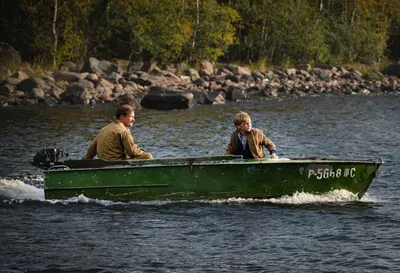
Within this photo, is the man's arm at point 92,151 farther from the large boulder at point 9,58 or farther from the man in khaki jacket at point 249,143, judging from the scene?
the large boulder at point 9,58

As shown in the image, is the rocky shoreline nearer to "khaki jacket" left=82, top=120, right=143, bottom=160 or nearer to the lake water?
the lake water

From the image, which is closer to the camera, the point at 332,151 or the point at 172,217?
the point at 172,217

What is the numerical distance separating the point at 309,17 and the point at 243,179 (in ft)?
172

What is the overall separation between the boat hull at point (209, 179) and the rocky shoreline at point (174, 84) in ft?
79.5

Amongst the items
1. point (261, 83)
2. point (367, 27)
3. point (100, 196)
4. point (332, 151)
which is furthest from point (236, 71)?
point (100, 196)

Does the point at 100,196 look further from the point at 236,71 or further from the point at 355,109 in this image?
the point at 236,71

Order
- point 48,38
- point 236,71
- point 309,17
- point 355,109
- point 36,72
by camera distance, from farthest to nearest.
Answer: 1. point 309,17
2. point 236,71
3. point 48,38
4. point 36,72
5. point 355,109

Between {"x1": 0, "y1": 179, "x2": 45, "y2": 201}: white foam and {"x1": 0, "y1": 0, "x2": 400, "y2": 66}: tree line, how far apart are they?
3237cm

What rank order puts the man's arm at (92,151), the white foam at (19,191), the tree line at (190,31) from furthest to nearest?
the tree line at (190,31)
the white foam at (19,191)
the man's arm at (92,151)

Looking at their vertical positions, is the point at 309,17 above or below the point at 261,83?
above

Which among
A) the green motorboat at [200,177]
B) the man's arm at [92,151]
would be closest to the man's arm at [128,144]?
the green motorboat at [200,177]

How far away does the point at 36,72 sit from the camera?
157ft

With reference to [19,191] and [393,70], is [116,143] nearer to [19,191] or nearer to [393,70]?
[19,191]

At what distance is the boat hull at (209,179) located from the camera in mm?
16438
